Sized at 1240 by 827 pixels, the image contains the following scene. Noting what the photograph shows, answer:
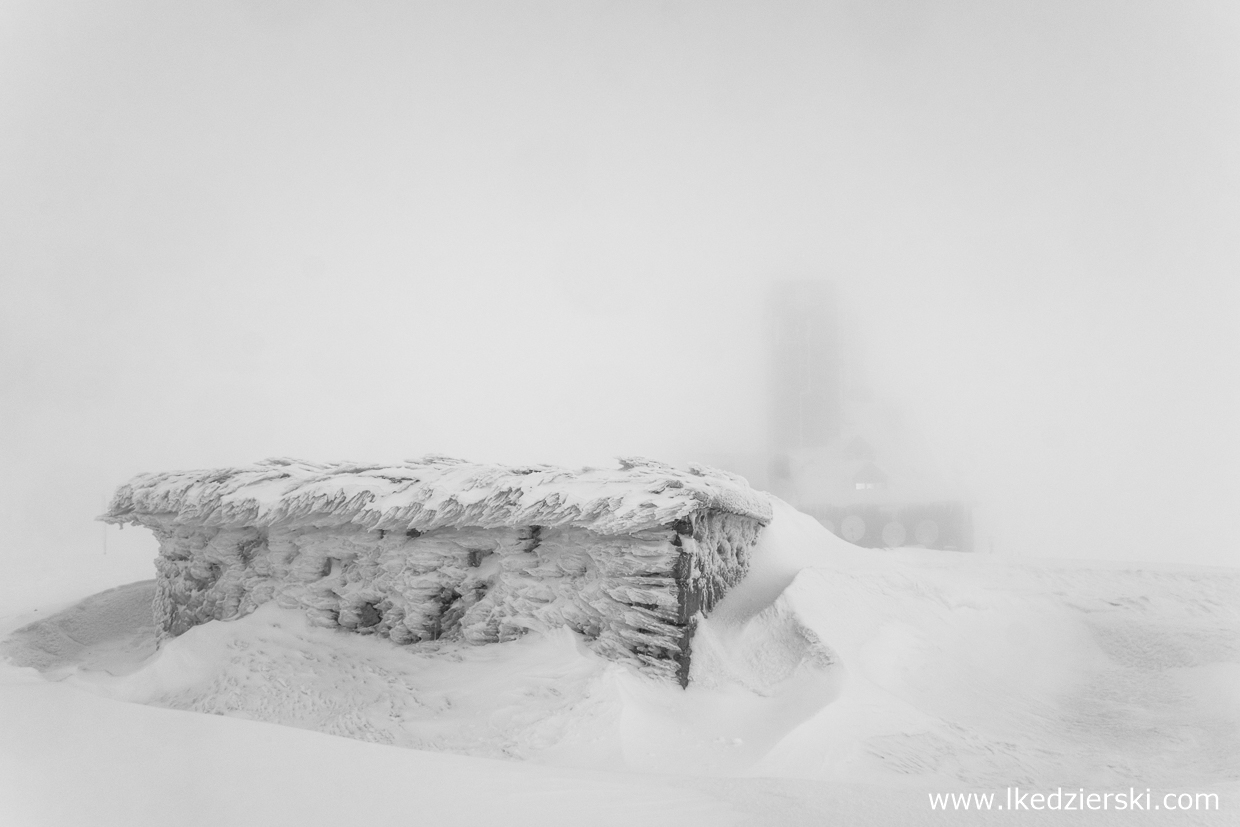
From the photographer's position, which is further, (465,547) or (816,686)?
(465,547)

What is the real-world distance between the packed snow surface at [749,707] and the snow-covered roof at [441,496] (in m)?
0.53

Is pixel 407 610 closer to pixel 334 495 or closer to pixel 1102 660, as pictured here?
pixel 334 495

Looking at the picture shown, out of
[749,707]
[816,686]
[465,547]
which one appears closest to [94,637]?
[465,547]

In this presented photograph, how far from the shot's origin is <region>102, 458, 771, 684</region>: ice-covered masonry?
105 inches

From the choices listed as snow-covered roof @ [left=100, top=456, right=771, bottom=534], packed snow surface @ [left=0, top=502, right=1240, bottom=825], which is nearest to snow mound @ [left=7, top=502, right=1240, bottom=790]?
packed snow surface @ [left=0, top=502, right=1240, bottom=825]

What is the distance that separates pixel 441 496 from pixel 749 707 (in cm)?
156

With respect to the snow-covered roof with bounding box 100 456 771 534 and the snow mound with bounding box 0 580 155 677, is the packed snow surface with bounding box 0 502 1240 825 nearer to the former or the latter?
the snow mound with bounding box 0 580 155 677

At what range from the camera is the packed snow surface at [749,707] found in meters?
1.38

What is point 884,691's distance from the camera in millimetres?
2551

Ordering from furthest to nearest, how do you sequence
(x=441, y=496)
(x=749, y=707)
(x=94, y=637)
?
(x=94, y=637) < (x=441, y=496) < (x=749, y=707)

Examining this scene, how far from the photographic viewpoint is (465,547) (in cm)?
316

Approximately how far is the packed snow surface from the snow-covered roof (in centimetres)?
53

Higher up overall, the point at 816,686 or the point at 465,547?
the point at 465,547

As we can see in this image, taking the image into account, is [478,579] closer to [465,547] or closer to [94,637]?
[465,547]
